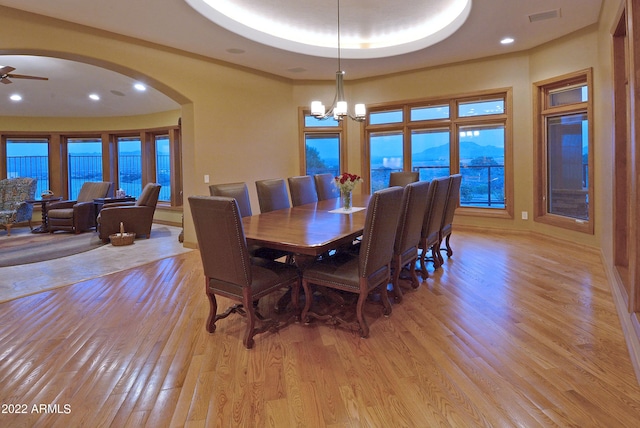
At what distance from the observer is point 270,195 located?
430 cm

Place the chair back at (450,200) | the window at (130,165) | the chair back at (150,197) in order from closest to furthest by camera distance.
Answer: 1. the chair back at (450,200)
2. the chair back at (150,197)
3. the window at (130,165)

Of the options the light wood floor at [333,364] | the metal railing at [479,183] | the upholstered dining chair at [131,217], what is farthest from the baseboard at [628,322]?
the upholstered dining chair at [131,217]

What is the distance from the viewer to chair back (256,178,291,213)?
4258 millimetres

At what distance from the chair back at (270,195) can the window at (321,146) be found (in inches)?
106

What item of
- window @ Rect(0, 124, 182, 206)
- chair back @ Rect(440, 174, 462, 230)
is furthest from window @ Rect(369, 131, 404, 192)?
window @ Rect(0, 124, 182, 206)

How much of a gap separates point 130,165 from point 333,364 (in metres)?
8.58

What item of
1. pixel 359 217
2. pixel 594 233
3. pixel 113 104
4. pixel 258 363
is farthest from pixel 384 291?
pixel 113 104

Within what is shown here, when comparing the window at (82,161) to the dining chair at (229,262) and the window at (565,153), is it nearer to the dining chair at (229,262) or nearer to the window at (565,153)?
the dining chair at (229,262)

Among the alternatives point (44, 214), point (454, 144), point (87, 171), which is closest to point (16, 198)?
point (44, 214)

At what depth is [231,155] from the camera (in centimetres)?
584

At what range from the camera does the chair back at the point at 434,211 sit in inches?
151

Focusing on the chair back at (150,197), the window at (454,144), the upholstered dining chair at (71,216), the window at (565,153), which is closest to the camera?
the window at (565,153)

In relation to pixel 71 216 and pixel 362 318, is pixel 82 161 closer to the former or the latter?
pixel 71 216

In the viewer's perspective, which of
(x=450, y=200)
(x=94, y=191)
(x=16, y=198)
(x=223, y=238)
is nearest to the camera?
(x=223, y=238)
